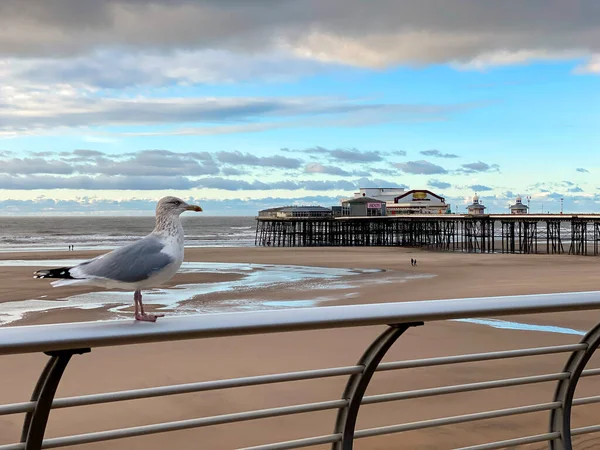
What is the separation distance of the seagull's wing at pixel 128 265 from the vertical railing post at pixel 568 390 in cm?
144

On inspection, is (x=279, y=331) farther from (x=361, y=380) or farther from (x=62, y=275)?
(x=62, y=275)

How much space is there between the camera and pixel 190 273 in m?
28.6

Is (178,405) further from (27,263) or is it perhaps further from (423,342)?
(27,263)

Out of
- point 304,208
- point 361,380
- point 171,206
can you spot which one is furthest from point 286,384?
point 304,208

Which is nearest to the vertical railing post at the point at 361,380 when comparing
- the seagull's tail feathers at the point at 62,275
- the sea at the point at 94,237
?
the seagull's tail feathers at the point at 62,275

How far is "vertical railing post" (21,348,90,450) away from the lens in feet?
5.24

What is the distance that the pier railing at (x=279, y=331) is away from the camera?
1606 mm

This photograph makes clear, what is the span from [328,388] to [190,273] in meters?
20.7

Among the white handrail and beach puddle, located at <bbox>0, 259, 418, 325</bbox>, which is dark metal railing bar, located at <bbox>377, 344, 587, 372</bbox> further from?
beach puddle, located at <bbox>0, 259, 418, 325</bbox>

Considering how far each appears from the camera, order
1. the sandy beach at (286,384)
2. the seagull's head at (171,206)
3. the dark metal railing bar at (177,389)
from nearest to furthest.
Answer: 1. the dark metal railing bar at (177,389)
2. the seagull's head at (171,206)
3. the sandy beach at (286,384)

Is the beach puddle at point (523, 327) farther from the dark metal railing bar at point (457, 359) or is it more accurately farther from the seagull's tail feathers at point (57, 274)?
the seagull's tail feathers at point (57, 274)

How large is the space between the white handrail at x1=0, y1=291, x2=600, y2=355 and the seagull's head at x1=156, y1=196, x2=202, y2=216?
855mm

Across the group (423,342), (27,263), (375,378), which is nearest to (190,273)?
(27,263)

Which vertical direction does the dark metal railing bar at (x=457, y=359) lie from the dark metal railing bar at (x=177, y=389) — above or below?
below
